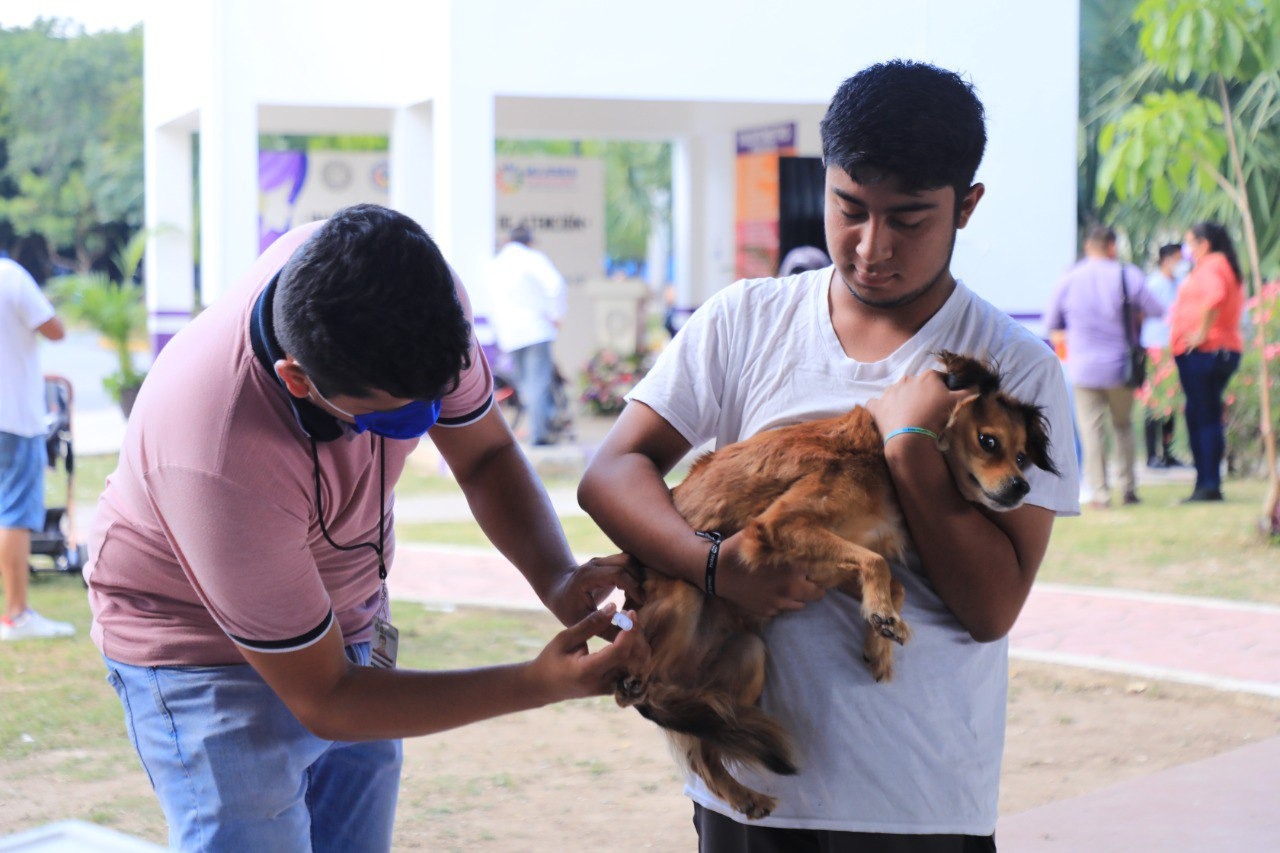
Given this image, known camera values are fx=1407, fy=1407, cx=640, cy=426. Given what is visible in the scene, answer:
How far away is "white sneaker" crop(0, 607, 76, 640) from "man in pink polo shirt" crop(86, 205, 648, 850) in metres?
5.18

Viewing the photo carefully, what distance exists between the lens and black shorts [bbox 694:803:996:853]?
2.23 meters

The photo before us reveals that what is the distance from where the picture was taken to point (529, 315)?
1334 centimetres

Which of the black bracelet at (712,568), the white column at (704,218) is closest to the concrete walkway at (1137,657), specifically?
the black bracelet at (712,568)

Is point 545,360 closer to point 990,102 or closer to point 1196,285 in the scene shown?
point 990,102

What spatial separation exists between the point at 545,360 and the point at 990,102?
15.7ft

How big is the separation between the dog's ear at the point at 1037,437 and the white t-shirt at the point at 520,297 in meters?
11.1

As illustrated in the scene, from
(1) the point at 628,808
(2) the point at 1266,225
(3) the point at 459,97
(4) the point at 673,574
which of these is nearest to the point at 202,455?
(4) the point at 673,574

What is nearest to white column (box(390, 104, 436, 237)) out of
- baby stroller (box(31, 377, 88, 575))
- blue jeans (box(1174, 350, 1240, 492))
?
baby stroller (box(31, 377, 88, 575))

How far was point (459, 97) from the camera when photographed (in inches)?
502

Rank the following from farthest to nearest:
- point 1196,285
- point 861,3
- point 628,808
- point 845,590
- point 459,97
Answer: point 861,3
point 459,97
point 1196,285
point 628,808
point 845,590

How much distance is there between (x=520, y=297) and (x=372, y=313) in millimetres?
11411

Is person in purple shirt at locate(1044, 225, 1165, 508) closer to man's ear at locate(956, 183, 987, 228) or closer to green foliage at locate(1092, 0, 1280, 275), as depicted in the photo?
green foliage at locate(1092, 0, 1280, 275)

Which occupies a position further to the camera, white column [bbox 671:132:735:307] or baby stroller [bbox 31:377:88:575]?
white column [bbox 671:132:735:307]

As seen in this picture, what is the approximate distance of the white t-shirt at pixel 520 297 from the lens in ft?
43.3
